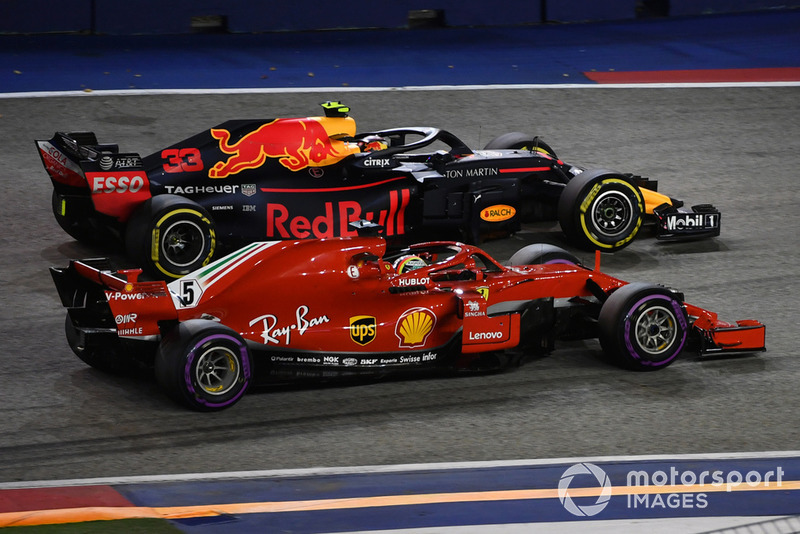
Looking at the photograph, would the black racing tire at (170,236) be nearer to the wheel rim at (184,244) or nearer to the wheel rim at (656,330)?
the wheel rim at (184,244)

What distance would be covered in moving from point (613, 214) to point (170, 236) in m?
4.29

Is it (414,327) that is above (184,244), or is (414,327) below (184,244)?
below

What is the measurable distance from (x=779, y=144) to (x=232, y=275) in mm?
9763

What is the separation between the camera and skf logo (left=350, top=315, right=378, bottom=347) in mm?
8727

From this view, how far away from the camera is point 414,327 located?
8.84m

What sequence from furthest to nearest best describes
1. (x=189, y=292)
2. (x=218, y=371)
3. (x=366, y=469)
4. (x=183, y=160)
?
(x=183, y=160) < (x=189, y=292) < (x=218, y=371) < (x=366, y=469)

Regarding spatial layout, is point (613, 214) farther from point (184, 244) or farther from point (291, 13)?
point (291, 13)

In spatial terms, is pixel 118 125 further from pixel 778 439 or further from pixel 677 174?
pixel 778 439

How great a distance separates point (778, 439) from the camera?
27.0ft

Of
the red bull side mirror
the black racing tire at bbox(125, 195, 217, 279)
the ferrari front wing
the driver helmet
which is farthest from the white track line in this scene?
the red bull side mirror

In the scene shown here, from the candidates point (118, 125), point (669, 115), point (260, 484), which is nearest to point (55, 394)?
point (260, 484)

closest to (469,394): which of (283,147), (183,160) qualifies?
(283,147)

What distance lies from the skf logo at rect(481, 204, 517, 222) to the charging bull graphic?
4.81 feet
